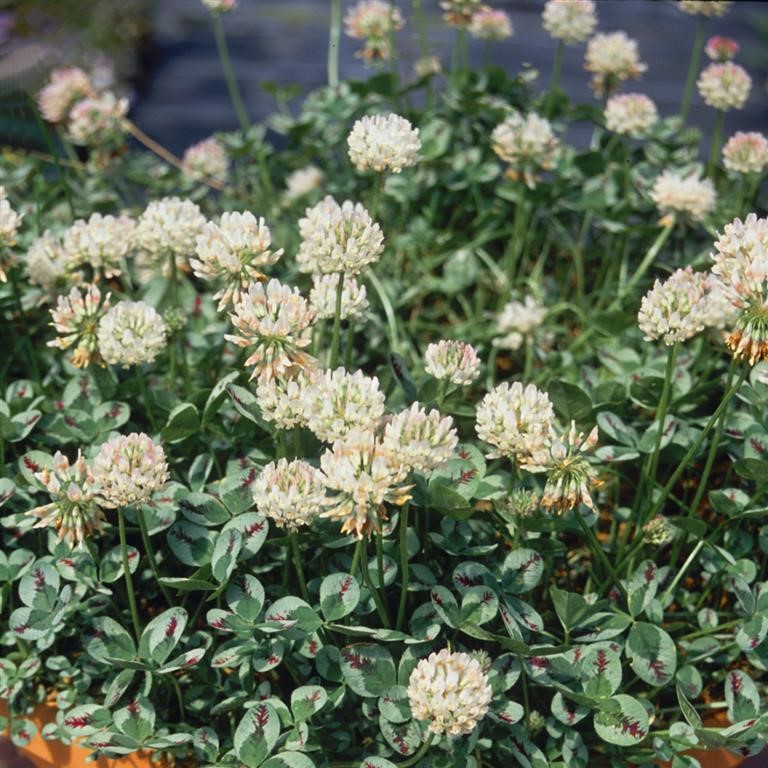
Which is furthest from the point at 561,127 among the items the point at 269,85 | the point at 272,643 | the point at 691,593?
the point at 272,643

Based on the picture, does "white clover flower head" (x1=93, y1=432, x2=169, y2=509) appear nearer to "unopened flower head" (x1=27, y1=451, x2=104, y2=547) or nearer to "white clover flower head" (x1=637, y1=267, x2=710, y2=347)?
"unopened flower head" (x1=27, y1=451, x2=104, y2=547)

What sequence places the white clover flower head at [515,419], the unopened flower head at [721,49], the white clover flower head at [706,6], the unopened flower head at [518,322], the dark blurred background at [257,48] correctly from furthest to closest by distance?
1. the dark blurred background at [257,48]
2. the unopened flower head at [721,49]
3. the white clover flower head at [706,6]
4. the unopened flower head at [518,322]
5. the white clover flower head at [515,419]

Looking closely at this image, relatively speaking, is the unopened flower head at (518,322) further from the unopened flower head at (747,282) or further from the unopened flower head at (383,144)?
the unopened flower head at (747,282)

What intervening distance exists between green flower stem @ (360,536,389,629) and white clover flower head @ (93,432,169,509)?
174 mm

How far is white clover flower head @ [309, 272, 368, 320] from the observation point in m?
1.08

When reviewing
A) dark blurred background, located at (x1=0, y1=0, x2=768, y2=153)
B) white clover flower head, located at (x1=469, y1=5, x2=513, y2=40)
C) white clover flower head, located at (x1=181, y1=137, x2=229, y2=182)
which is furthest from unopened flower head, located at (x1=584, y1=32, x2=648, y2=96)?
dark blurred background, located at (x1=0, y1=0, x2=768, y2=153)

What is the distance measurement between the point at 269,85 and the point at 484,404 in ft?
3.52

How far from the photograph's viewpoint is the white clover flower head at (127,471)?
36.3 inches

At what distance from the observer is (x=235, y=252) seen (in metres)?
1.00

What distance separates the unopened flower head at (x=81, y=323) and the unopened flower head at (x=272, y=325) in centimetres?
24

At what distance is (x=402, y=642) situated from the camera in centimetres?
105

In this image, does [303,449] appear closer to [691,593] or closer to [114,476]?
[114,476]

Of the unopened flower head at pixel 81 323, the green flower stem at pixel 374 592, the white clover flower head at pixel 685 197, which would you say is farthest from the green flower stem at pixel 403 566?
the white clover flower head at pixel 685 197

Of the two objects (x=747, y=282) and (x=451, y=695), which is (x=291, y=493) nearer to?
(x=451, y=695)
